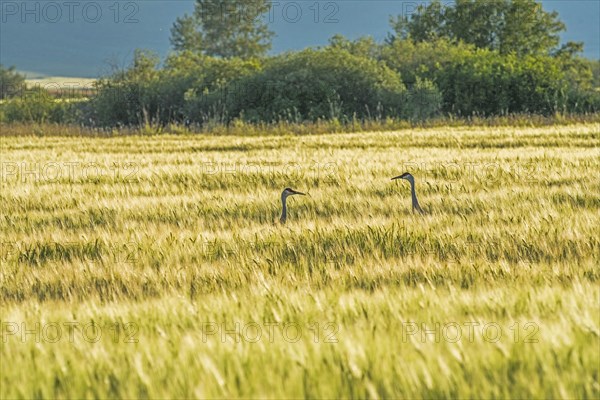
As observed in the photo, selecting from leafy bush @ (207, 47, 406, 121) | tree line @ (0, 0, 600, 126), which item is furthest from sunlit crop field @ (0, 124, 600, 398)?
leafy bush @ (207, 47, 406, 121)

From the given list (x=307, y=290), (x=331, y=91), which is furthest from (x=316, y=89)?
(x=307, y=290)

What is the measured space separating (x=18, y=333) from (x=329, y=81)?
36.1 m

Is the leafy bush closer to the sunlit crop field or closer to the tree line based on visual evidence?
the tree line

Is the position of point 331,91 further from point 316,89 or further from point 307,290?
point 307,290

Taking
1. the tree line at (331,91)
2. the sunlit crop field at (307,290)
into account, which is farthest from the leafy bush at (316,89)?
the sunlit crop field at (307,290)

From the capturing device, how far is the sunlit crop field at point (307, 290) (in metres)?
2.98

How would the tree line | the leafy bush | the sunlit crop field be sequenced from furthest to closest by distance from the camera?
1. the tree line
2. the leafy bush
3. the sunlit crop field

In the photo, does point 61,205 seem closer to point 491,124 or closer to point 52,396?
point 52,396

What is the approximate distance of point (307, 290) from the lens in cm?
456

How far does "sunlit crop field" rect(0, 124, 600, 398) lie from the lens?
298 centimetres

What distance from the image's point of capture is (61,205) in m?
10.2

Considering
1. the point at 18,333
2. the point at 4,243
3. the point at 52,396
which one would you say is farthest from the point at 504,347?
the point at 4,243

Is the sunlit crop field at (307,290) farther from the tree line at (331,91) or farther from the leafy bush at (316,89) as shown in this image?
the leafy bush at (316,89)

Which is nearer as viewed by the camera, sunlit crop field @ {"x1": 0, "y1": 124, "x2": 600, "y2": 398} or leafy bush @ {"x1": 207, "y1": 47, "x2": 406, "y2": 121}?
sunlit crop field @ {"x1": 0, "y1": 124, "x2": 600, "y2": 398}
